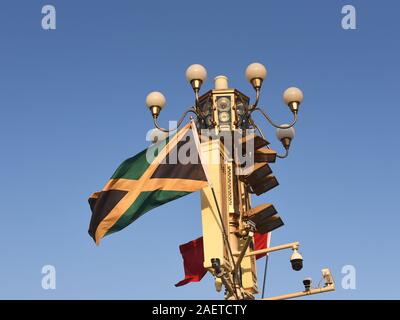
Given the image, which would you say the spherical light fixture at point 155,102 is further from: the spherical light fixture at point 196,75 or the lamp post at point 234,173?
the spherical light fixture at point 196,75

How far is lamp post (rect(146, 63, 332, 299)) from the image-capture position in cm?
1656

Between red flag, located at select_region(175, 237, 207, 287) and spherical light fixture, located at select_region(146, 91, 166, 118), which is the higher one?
spherical light fixture, located at select_region(146, 91, 166, 118)

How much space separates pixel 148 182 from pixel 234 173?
2.37 m

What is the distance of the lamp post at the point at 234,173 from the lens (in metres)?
16.6

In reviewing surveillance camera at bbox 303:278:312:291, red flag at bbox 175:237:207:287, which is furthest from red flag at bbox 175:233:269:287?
surveillance camera at bbox 303:278:312:291

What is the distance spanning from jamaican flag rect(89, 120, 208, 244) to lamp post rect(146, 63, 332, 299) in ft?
1.65

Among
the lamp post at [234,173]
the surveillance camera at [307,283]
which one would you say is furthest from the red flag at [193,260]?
the surveillance camera at [307,283]

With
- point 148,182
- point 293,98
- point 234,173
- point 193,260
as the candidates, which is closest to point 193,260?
point 193,260

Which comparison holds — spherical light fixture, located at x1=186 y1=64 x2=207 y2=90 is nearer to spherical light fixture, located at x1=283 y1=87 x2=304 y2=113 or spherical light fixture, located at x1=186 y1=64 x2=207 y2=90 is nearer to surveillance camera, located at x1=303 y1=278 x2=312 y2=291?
spherical light fixture, located at x1=283 y1=87 x2=304 y2=113

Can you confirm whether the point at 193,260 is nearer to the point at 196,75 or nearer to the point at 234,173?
the point at 234,173

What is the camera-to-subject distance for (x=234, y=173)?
1803 centimetres

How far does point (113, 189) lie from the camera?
1697 cm

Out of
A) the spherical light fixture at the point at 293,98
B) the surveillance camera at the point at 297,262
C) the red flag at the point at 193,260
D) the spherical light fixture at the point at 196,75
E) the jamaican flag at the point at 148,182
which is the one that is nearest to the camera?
the jamaican flag at the point at 148,182

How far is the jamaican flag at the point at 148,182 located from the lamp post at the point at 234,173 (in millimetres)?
503
